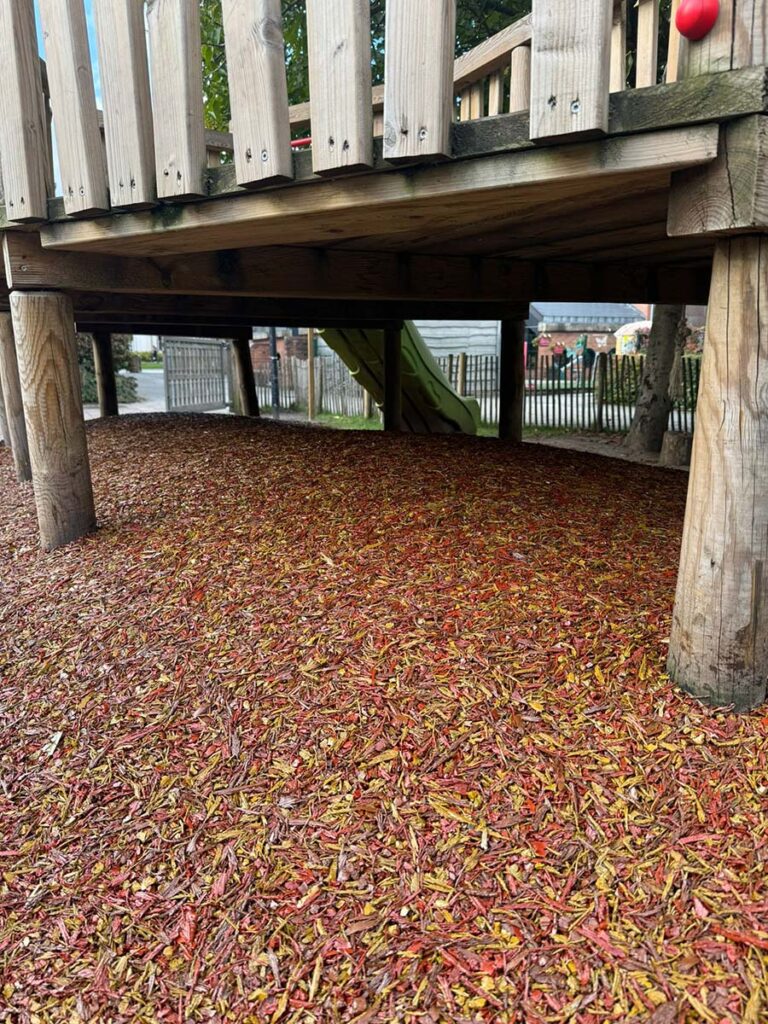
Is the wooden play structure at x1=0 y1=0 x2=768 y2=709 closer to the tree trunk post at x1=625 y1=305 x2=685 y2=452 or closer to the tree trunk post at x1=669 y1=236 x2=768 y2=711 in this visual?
the tree trunk post at x1=669 y1=236 x2=768 y2=711

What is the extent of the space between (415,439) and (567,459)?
3.97 feet

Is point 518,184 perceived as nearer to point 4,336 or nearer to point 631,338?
point 4,336

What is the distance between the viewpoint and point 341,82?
8.52ft

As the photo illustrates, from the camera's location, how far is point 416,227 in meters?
3.58

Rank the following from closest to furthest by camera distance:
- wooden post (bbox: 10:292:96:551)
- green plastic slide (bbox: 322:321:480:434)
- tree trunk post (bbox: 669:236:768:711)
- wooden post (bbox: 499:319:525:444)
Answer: tree trunk post (bbox: 669:236:768:711) < wooden post (bbox: 10:292:96:551) < wooden post (bbox: 499:319:525:444) < green plastic slide (bbox: 322:321:480:434)

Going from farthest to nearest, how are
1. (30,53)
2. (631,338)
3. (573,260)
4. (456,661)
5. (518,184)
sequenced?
(631,338) < (573,260) < (30,53) < (456,661) < (518,184)

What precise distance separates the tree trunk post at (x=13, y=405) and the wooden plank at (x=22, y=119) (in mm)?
3158

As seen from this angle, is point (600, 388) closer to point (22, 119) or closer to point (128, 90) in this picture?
point (22, 119)

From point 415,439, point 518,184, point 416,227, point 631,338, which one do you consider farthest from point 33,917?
point 631,338

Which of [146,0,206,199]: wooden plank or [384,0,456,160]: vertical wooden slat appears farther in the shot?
[146,0,206,199]: wooden plank

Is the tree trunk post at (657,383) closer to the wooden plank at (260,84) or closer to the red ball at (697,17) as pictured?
the wooden plank at (260,84)

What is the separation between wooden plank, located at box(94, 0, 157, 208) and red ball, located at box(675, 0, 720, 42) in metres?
2.27

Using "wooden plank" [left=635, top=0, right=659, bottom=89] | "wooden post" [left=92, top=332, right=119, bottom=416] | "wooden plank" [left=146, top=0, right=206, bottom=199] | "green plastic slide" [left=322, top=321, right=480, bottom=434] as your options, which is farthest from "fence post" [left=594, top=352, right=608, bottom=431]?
"wooden plank" [left=146, top=0, right=206, bottom=199]

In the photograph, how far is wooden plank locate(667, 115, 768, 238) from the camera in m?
2.07
